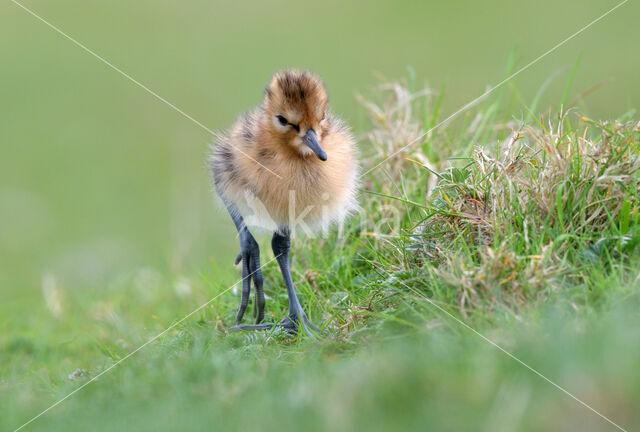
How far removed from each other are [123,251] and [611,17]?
10174 mm

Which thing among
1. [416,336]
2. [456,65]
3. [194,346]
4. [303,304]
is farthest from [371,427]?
[456,65]

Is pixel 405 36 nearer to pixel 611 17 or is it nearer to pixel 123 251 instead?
pixel 611 17

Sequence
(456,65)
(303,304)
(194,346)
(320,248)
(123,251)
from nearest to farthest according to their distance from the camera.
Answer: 1. (194,346)
2. (303,304)
3. (320,248)
4. (123,251)
5. (456,65)

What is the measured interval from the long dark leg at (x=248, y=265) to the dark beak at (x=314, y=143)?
697 mm

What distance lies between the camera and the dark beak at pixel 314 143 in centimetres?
412

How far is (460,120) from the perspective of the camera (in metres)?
6.38


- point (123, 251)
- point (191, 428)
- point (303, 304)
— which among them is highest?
point (191, 428)

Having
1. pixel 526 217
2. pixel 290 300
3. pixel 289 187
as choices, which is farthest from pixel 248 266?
pixel 526 217

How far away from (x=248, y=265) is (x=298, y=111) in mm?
1084

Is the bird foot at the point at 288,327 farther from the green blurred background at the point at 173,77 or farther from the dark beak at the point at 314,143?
the green blurred background at the point at 173,77

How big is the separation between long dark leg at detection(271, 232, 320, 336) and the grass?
12cm

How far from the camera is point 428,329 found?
3.54 metres

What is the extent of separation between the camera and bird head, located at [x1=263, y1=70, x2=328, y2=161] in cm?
419

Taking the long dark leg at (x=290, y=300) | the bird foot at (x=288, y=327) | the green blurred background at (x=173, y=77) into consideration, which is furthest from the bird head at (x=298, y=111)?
→ the green blurred background at (x=173, y=77)
